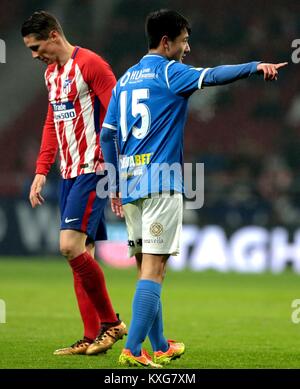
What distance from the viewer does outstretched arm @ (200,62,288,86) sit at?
16.8 feet

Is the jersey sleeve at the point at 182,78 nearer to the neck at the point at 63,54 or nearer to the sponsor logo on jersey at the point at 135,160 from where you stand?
the sponsor logo on jersey at the point at 135,160

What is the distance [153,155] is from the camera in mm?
5660

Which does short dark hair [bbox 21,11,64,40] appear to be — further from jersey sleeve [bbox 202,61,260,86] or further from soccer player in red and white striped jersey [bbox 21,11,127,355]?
jersey sleeve [bbox 202,61,260,86]

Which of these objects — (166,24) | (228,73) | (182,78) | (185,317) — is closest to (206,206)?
(185,317)

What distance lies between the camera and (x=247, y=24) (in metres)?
20.3

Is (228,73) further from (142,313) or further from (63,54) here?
(63,54)

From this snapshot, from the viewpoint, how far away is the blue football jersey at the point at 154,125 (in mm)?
5625

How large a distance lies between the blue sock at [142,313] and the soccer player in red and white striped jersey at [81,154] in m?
0.96

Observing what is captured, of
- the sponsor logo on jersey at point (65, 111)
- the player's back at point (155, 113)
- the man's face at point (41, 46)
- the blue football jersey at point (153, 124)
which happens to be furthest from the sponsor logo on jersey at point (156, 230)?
the man's face at point (41, 46)

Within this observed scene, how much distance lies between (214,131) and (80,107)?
12.4 m

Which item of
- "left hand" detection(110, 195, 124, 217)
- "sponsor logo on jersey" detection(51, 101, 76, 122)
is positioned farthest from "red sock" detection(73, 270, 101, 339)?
"sponsor logo on jersey" detection(51, 101, 76, 122)

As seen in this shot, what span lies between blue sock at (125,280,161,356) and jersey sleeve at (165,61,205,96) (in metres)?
1.06
